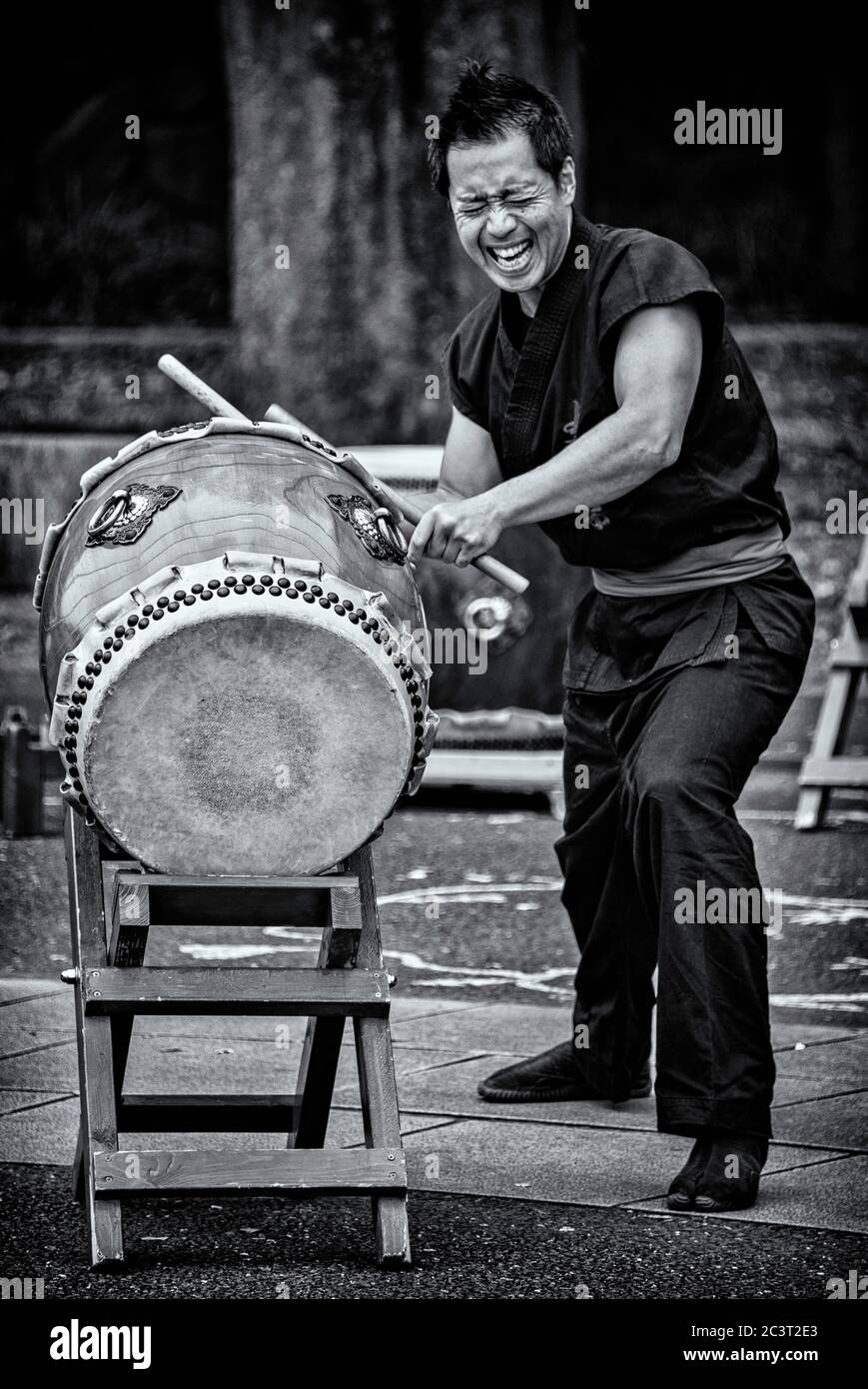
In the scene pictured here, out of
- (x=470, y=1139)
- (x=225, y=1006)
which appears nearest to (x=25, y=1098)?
(x=470, y=1139)

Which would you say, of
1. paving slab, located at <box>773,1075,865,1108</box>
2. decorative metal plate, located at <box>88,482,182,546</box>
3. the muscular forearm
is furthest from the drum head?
paving slab, located at <box>773,1075,865,1108</box>

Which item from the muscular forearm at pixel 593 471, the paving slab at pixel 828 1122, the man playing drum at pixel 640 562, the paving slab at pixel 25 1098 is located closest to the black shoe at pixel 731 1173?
the man playing drum at pixel 640 562

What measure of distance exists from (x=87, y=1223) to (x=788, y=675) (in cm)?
153

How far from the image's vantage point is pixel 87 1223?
10.6 ft

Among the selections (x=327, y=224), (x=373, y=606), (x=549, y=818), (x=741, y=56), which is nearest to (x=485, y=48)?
(x=327, y=224)

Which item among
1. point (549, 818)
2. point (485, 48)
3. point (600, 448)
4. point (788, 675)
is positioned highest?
point (485, 48)

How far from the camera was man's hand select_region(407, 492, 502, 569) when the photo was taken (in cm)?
358

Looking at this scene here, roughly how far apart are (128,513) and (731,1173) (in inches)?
56.5

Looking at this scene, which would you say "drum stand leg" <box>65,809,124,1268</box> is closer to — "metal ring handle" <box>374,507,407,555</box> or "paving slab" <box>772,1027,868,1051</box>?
"metal ring handle" <box>374,507,407,555</box>

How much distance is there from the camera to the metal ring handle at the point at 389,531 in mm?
3549

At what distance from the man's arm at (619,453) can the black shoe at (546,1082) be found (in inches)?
44.7

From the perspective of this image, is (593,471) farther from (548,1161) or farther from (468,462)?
(548,1161)

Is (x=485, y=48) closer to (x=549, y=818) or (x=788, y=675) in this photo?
(x=549, y=818)

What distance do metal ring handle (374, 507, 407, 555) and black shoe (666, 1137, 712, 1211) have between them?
1098 mm
